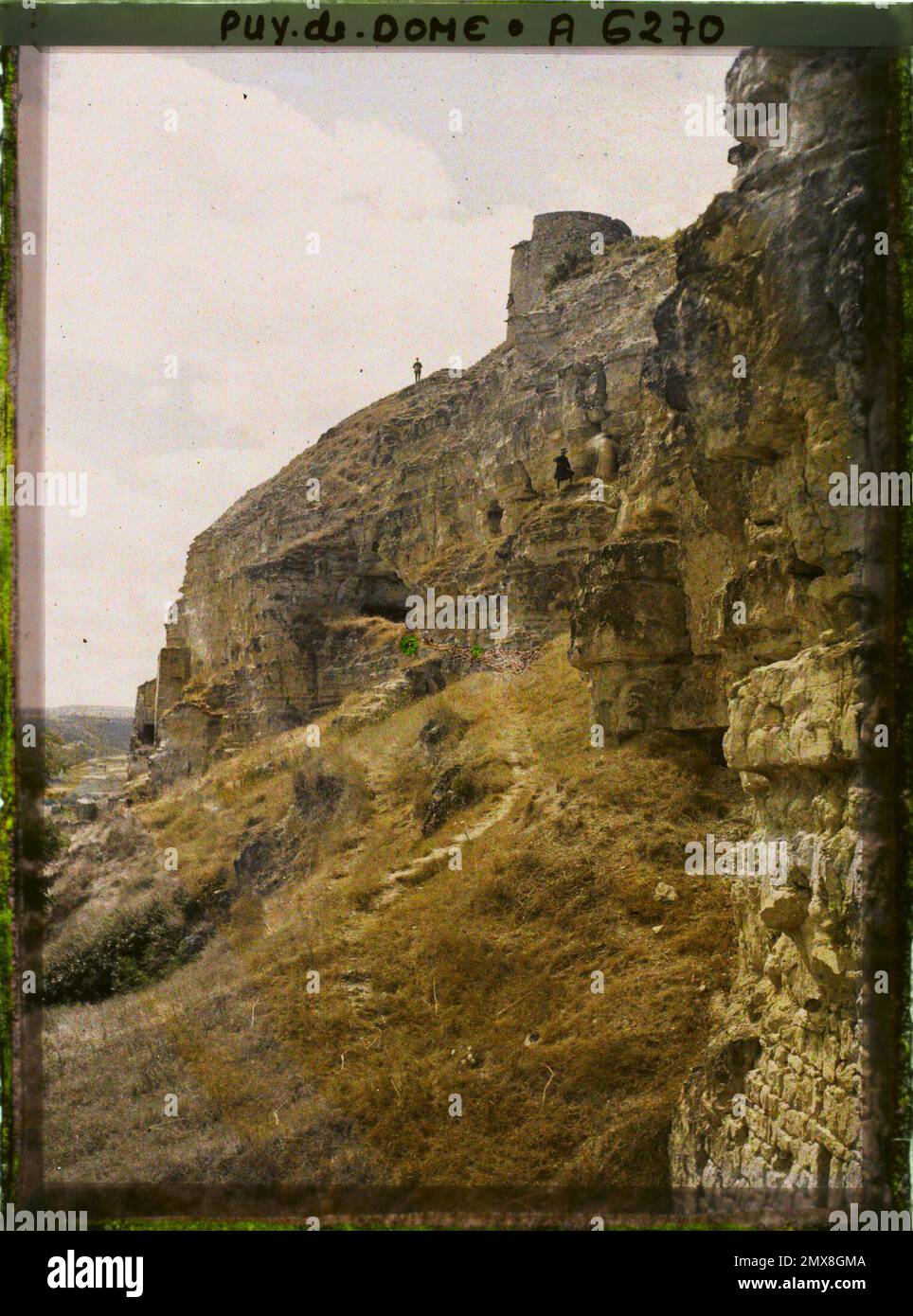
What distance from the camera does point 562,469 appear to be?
918 inches

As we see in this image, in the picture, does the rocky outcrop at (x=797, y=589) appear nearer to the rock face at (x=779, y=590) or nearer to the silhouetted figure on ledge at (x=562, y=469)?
the rock face at (x=779, y=590)

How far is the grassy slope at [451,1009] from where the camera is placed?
7.13 m

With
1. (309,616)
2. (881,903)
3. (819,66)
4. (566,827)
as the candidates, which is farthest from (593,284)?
(881,903)

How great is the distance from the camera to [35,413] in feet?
21.0

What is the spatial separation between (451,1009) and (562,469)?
54.0ft

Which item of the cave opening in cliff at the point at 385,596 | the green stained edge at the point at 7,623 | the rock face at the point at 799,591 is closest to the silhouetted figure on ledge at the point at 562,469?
the cave opening in cliff at the point at 385,596

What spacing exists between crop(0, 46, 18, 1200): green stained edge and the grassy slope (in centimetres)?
58

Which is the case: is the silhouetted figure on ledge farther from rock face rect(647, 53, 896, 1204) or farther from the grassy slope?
rock face rect(647, 53, 896, 1204)

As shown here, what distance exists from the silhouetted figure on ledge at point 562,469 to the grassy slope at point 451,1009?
1115 cm

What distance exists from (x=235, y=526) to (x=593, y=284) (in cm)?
1432

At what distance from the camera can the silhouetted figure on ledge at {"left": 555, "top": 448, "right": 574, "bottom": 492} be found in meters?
23.1

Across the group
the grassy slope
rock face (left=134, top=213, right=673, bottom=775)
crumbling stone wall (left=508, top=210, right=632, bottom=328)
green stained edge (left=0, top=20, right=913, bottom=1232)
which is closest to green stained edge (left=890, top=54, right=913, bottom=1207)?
green stained edge (left=0, top=20, right=913, bottom=1232)

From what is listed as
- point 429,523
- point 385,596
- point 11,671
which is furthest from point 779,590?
point 385,596

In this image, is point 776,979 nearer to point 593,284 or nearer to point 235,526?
point 593,284
